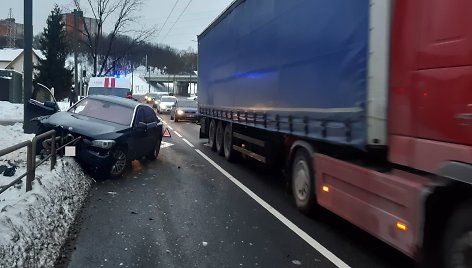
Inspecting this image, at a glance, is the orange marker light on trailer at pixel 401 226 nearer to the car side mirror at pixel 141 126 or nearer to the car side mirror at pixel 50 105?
A: the car side mirror at pixel 141 126

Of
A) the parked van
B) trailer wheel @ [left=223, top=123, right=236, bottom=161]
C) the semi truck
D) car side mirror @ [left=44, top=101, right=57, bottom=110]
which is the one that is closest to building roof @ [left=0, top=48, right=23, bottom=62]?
the parked van

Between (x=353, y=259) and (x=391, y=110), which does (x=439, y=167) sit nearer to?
(x=391, y=110)

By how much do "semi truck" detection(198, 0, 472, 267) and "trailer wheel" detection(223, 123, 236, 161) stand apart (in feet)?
12.4

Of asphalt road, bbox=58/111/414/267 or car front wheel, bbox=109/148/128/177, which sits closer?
asphalt road, bbox=58/111/414/267

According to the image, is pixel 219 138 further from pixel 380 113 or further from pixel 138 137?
pixel 380 113

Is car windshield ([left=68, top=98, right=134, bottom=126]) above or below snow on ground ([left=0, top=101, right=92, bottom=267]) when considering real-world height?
above

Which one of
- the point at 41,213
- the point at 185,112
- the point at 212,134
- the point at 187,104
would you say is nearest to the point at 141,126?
the point at 212,134

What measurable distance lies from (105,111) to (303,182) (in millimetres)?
5874

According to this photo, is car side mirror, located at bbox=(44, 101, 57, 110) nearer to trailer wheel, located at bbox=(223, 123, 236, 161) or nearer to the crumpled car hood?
the crumpled car hood

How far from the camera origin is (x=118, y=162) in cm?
986

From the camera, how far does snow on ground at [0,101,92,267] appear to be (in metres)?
4.32

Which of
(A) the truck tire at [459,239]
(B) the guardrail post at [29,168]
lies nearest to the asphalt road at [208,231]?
(B) the guardrail post at [29,168]

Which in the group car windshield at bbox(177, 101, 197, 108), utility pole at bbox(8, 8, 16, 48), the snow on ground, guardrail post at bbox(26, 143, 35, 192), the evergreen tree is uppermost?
utility pole at bbox(8, 8, 16, 48)

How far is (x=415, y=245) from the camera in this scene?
409 centimetres
